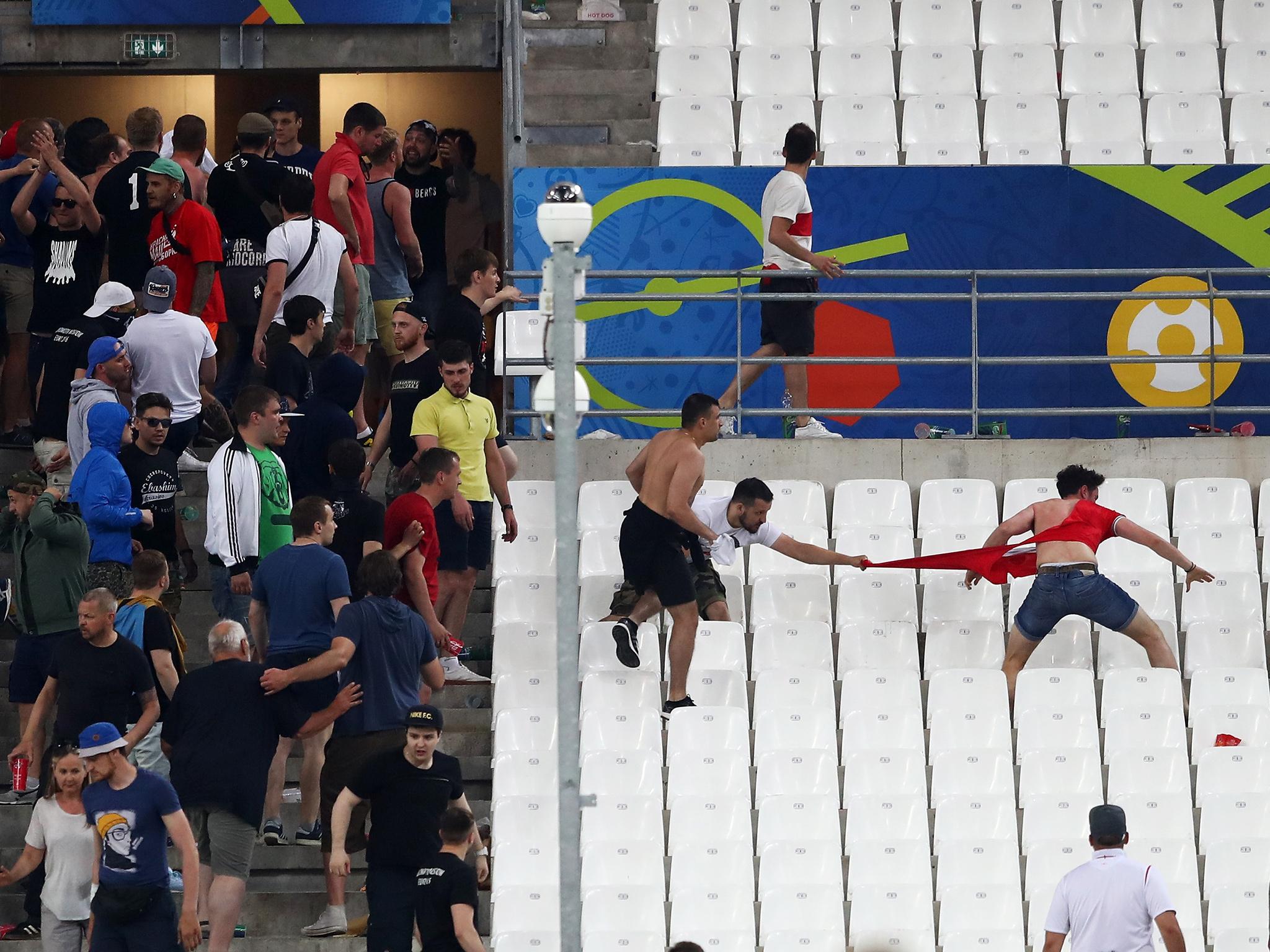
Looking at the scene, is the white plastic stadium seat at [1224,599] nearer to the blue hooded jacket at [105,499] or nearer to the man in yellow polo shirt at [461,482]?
the man in yellow polo shirt at [461,482]

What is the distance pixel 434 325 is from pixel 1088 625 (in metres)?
4.50

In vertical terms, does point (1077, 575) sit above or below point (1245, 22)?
below

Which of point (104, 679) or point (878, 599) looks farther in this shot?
point (878, 599)

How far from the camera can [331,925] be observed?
922cm

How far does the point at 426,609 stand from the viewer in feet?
34.2

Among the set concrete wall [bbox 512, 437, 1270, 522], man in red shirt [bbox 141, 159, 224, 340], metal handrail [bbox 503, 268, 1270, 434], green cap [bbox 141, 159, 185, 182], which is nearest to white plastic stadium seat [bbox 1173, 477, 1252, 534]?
concrete wall [bbox 512, 437, 1270, 522]

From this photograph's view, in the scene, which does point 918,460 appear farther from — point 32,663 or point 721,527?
point 32,663

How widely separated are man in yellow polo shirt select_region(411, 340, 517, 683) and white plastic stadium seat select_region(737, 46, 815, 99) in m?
4.24

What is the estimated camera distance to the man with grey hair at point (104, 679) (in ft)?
30.4

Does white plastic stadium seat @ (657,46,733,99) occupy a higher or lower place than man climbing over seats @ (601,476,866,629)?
higher

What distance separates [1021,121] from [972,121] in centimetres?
35

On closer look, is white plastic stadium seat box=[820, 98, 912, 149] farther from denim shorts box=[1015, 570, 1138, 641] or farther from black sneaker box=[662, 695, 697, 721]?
black sneaker box=[662, 695, 697, 721]

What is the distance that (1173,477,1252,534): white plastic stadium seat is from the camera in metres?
11.7

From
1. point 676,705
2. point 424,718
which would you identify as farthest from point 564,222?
point 676,705
